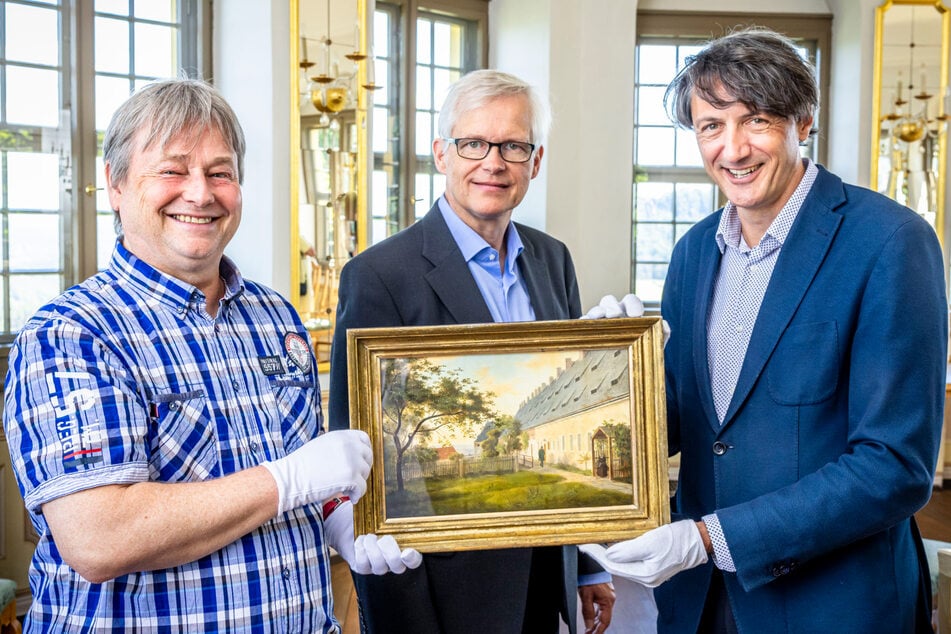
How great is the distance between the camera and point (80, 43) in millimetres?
3785

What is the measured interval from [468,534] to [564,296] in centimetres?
81

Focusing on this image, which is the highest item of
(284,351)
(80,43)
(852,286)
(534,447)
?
(80,43)

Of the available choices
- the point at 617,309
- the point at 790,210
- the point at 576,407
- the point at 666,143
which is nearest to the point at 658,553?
the point at 576,407

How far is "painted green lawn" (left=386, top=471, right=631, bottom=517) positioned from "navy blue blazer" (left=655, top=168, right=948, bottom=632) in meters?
0.23

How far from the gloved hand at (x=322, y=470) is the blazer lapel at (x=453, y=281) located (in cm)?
47

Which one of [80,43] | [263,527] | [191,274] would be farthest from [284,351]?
[80,43]

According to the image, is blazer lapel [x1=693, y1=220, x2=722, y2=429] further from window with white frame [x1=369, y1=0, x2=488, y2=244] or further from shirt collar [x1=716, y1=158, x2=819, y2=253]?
window with white frame [x1=369, y1=0, x2=488, y2=244]

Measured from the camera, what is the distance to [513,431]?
151cm

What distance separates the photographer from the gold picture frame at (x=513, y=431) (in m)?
1.44

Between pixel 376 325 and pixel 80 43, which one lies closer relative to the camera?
pixel 376 325

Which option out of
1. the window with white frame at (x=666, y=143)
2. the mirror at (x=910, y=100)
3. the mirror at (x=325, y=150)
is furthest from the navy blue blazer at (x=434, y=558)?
the mirror at (x=910, y=100)

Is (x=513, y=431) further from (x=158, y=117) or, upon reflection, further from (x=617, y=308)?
(x=158, y=117)

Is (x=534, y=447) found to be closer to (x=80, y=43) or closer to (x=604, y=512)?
(x=604, y=512)

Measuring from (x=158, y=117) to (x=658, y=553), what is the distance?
100 cm
